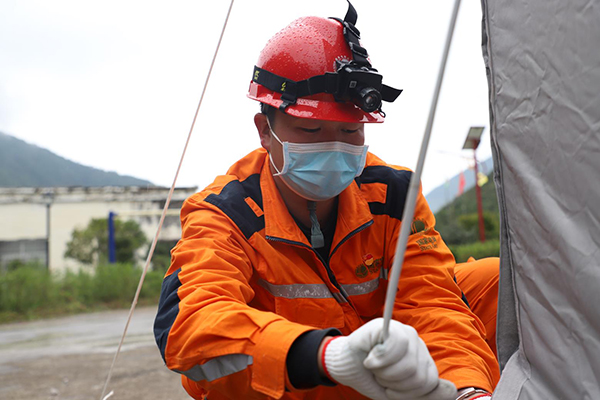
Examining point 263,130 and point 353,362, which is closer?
point 353,362

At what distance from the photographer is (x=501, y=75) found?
108 cm

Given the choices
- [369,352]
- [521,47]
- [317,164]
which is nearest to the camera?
[369,352]

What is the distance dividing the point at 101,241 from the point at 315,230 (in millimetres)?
14307

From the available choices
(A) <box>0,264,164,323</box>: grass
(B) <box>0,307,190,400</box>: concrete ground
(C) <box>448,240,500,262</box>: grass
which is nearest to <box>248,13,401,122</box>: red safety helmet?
(B) <box>0,307,190,400</box>: concrete ground

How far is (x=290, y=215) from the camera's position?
1.52m

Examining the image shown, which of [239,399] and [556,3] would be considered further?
[239,399]

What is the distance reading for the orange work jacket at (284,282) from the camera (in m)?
1.09

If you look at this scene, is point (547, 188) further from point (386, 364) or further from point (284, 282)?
point (284, 282)

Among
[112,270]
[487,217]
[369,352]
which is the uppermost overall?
[369,352]

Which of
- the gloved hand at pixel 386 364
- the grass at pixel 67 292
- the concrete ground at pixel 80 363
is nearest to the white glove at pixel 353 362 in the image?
the gloved hand at pixel 386 364

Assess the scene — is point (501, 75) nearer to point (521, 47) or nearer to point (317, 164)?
point (521, 47)

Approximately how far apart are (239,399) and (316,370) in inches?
11.8

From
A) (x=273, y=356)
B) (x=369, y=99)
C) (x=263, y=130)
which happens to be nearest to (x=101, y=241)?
(x=263, y=130)

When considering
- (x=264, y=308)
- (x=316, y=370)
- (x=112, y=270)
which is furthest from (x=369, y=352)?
(x=112, y=270)
